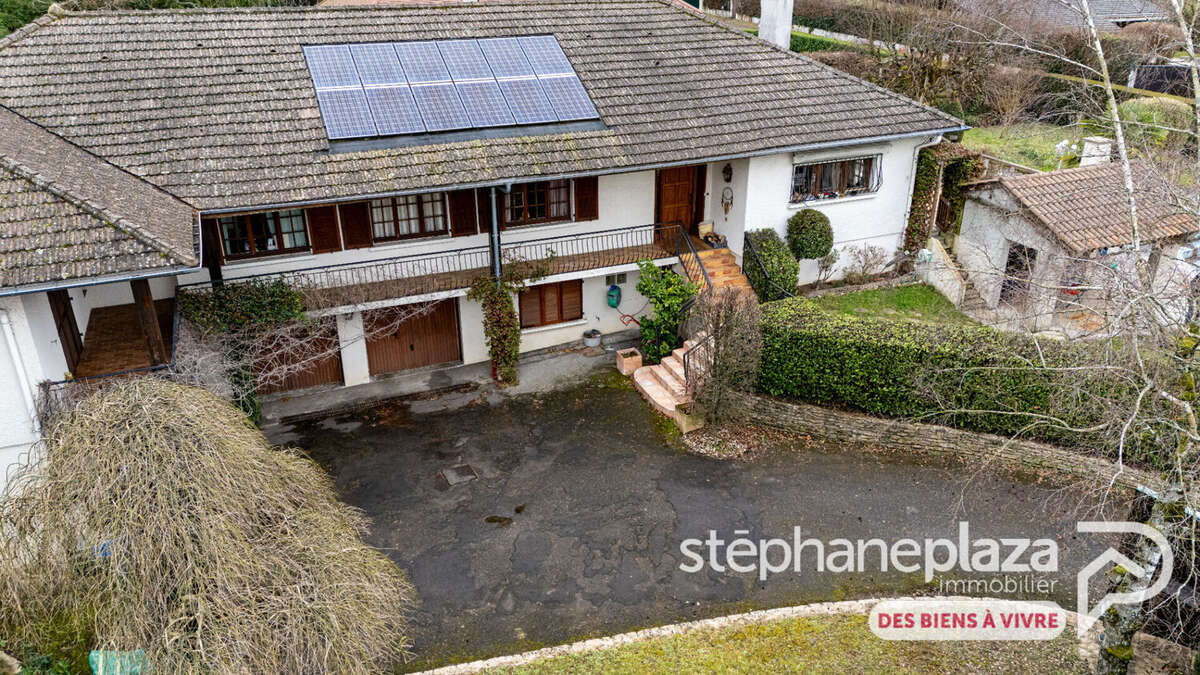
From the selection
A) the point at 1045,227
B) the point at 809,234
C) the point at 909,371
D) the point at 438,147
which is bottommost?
the point at 909,371

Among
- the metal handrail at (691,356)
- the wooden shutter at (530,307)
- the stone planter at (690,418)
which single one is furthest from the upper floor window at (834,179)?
the wooden shutter at (530,307)

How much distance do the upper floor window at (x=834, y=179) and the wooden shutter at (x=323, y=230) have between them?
11156 mm

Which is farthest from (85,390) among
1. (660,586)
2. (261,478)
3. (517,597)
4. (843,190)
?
(843,190)

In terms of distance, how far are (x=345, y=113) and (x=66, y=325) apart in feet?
22.6

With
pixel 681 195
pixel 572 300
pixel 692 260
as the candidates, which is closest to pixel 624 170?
pixel 692 260

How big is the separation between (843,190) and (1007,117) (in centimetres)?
1201

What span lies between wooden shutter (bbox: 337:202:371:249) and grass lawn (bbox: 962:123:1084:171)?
2090 centimetres

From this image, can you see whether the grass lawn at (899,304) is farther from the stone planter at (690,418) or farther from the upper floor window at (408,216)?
the upper floor window at (408,216)

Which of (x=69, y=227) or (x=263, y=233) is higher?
(x=69, y=227)

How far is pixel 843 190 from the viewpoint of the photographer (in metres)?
21.2

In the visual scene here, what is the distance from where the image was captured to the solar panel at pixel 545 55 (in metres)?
19.8

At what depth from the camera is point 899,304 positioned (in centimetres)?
2133

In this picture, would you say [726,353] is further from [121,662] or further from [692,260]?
[121,662]

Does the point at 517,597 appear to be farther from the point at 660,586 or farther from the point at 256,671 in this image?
the point at 256,671
